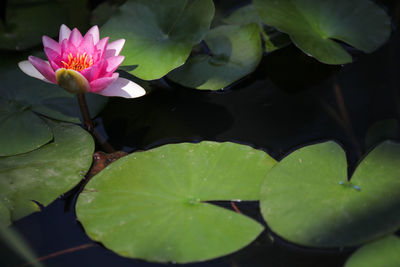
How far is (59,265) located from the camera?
4.58 feet

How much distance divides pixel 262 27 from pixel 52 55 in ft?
3.87

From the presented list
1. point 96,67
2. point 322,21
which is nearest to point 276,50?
point 322,21

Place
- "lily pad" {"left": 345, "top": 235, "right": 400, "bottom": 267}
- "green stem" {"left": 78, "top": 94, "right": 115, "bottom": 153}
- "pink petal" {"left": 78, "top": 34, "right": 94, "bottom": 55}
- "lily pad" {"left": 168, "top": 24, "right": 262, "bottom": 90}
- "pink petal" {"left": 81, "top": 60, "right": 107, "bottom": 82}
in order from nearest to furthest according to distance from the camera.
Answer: "lily pad" {"left": 345, "top": 235, "right": 400, "bottom": 267}
"pink petal" {"left": 81, "top": 60, "right": 107, "bottom": 82}
"pink petal" {"left": 78, "top": 34, "right": 94, "bottom": 55}
"green stem" {"left": 78, "top": 94, "right": 115, "bottom": 153}
"lily pad" {"left": 168, "top": 24, "right": 262, "bottom": 90}

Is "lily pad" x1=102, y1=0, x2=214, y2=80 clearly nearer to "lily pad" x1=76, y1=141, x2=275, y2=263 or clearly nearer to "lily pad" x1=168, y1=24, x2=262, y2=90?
"lily pad" x1=168, y1=24, x2=262, y2=90

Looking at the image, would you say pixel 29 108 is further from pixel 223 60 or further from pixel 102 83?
pixel 223 60

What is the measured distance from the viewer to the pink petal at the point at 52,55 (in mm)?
1531

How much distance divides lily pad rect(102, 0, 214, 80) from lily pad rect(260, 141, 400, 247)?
68 cm

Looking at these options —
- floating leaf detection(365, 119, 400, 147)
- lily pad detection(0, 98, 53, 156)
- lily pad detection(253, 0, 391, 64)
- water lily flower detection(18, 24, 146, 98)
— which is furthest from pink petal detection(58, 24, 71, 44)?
floating leaf detection(365, 119, 400, 147)

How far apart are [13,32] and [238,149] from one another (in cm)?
142

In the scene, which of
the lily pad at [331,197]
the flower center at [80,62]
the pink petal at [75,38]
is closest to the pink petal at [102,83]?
the flower center at [80,62]

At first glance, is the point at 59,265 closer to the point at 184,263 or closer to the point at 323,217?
the point at 184,263

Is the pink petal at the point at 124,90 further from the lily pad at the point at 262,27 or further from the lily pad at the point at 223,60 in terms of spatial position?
the lily pad at the point at 262,27

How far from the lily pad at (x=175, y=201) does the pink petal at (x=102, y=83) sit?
0.92 ft

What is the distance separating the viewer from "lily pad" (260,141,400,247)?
131 cm
